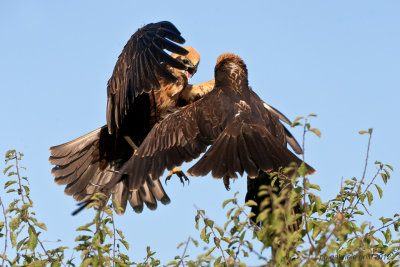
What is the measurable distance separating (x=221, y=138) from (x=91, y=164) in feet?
7.59

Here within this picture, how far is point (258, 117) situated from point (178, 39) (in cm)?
103

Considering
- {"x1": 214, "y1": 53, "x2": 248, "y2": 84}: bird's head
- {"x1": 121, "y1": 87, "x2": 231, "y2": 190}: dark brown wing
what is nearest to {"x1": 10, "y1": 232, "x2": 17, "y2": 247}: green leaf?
{"x1": 121, "y1": 87, "x2": 231, "y2": 190}: dark brown wing

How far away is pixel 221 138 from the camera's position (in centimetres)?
579

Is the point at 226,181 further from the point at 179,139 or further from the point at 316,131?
the point at 316,131

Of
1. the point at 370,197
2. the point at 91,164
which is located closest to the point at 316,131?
the point at 370,197

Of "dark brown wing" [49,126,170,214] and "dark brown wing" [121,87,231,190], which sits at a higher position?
"dark brown wing" [49,126,170,214]

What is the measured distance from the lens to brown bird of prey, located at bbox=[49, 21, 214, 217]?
21.1 feet

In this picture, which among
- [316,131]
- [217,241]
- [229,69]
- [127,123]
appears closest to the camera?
[316,131]

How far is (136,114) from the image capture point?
7219 millimetres

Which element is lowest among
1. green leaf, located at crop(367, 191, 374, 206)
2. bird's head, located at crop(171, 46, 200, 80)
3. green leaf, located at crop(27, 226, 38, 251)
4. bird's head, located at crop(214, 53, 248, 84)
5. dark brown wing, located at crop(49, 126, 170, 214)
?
green leaf, located at crop(27, 226, 38, 251)

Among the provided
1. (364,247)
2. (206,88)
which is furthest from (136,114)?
(364,247)

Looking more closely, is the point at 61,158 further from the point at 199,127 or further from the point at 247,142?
the point at 247,142

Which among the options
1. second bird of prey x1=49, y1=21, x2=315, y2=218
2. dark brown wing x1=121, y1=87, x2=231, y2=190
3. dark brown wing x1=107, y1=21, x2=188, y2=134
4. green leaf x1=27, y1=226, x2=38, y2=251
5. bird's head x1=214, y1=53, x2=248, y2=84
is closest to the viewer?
green leaf x1=27, y1=226, x2=38, y2=251

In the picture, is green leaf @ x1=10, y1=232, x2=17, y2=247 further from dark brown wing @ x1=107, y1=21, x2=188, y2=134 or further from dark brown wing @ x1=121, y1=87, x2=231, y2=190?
dark brown wing @ x1=107, y1=21, x2=188, y2=134
